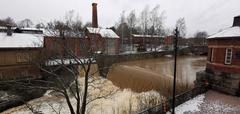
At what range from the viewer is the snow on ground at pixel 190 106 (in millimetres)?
11805

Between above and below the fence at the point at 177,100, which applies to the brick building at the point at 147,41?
above

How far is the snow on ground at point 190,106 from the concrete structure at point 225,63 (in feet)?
12.8

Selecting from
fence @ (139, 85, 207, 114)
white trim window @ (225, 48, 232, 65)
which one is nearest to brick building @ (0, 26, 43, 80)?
fence @ (139, 85, 207, 114)

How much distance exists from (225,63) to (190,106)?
7.25m

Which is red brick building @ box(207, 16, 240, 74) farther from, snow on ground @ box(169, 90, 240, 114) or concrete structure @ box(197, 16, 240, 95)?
snow on ground @ box(169, 90, 240, 114)

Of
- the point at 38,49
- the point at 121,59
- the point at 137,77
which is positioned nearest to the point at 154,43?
the point at 121,59

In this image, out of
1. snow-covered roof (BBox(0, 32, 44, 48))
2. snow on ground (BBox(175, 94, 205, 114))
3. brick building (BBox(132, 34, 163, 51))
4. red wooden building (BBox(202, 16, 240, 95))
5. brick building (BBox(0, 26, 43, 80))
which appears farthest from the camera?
brick building (BBox(132, 34, 163, 51))

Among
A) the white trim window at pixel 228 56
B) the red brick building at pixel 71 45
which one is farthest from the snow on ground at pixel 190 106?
the red brick building at pixel 71 45

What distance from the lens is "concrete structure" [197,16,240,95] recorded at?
51.5 ft

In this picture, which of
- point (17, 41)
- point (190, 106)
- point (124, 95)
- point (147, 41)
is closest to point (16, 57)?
point (17, 41)

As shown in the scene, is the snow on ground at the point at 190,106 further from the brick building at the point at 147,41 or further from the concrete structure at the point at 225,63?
the brick building at the point at 147,41

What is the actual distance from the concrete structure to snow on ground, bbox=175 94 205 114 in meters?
3.90

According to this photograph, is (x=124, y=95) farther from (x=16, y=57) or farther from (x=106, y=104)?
(x=16, y=57)

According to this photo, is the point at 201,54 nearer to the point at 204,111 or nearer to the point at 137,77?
the point at 137,77
